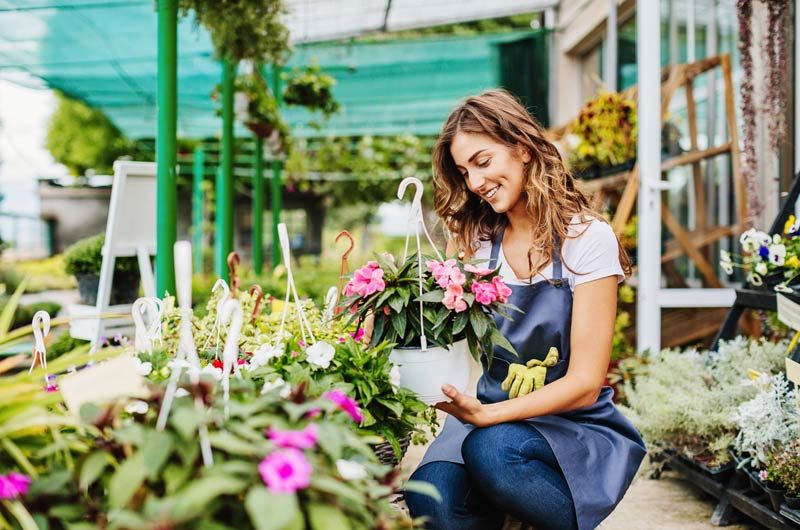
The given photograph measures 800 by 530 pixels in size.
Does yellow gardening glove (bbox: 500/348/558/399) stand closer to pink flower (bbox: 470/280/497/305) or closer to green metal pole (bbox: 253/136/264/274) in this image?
pink flower (bbox: 470/280/497/305)

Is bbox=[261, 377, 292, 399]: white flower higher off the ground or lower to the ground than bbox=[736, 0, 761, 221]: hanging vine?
lower

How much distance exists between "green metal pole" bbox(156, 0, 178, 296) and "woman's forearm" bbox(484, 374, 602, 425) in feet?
6.58

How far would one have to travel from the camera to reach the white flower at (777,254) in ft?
7.39

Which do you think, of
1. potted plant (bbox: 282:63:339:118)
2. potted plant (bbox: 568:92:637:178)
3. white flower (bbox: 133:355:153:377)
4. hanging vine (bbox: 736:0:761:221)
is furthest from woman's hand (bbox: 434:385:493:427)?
potted plant (bbox: 282:63:339:118)

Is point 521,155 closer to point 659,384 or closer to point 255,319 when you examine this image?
point 255,319

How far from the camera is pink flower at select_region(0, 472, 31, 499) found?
875mm

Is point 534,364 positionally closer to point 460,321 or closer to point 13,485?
point 460,321

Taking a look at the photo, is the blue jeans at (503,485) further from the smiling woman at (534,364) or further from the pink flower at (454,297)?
the pink flower at (454,297)

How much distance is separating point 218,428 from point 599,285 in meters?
1.01

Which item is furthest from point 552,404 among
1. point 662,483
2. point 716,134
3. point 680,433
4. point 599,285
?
point 716,134

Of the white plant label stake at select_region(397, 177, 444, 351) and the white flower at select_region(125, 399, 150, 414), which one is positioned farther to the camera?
the white plant label stake at select_region(397, 177, 444, 351)

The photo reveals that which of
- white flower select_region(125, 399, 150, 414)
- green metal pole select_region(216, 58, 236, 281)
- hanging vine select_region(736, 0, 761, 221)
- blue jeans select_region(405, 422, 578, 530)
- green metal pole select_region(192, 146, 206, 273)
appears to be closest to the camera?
white flower select_region(125, 399, 150, 414)

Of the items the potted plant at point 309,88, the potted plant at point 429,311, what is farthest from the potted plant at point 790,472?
the potted plant at point 309,88

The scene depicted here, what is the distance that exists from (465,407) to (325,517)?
709 millimetres
